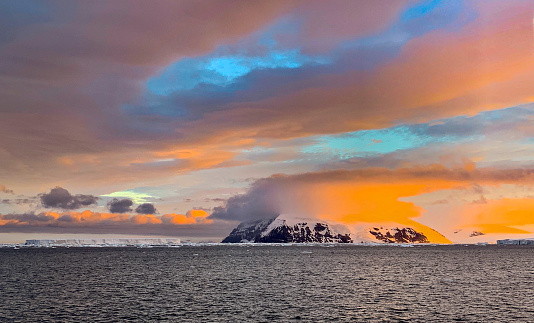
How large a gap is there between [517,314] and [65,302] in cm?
6407

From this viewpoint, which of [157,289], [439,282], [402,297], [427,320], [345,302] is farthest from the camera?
[439,282]

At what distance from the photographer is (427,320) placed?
2071 inches

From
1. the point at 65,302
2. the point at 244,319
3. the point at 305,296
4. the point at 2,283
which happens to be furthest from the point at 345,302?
the point at 2,283

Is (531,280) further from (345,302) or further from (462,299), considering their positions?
(345,302)

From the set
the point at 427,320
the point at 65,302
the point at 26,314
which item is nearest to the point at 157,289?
the point at 65,302

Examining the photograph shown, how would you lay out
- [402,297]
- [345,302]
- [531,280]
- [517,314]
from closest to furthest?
[517,314], [345,302], [402,297], [531,280]

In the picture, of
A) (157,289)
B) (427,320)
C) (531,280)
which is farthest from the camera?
(531,280)

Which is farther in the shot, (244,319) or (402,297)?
(402,297)

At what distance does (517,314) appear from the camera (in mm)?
56906

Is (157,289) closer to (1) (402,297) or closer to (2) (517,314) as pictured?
(1) (402,297)

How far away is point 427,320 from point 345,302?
15428 millimetres

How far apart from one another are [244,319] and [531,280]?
7948 centimetres

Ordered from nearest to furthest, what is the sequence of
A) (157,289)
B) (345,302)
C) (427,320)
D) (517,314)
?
(427,320)
(517,314)
(345,302)
(157,289)

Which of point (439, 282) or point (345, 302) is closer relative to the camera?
point (345, 302)
